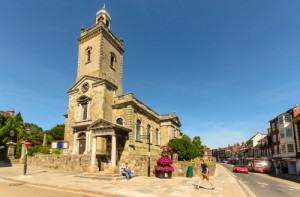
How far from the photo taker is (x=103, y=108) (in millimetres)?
24719

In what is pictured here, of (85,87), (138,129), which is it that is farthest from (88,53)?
(138,129)

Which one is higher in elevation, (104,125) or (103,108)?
(103,108)

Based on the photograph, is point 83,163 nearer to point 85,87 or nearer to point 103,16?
point 85,87

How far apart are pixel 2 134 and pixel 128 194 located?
26954 mm

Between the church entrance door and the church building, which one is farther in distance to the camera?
the church entrance door

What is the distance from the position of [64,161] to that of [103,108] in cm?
736

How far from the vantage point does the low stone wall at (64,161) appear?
2098 cm

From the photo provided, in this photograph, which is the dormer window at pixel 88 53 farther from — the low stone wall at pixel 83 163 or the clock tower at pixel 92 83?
the low stone wall at pixel 83 163

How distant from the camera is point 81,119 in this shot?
2631 cm

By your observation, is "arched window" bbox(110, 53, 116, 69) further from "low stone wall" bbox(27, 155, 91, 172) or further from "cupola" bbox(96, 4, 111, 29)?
"low stone wall" bbox(27, 155, 91, 172)

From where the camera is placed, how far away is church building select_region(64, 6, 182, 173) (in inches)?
918

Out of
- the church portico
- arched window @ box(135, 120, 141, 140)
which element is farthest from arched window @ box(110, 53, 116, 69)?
the church portico

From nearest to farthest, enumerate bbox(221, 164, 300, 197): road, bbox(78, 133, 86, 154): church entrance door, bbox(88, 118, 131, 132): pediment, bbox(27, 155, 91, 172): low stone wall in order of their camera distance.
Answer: bbox(221, 164, 300, 197): road
bbox(88, 118, 131, 132): pediment
bbox(27, 155, 91, 172): low stone wall
bbox(78, 133, 86, 154): church entrance door

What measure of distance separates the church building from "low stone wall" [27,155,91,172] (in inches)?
57.7
